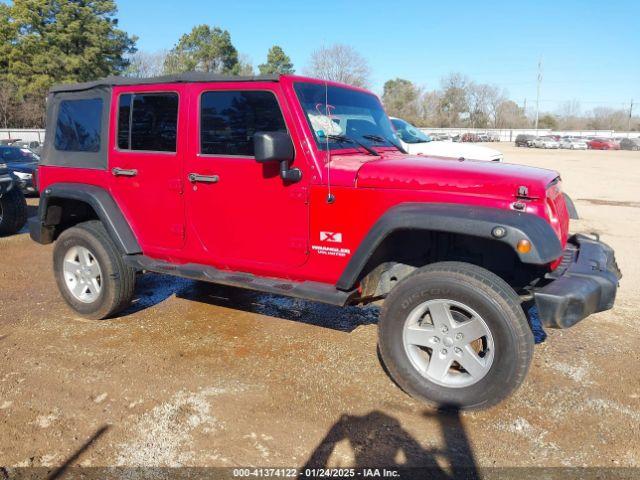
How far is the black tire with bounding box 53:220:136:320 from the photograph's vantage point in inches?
174

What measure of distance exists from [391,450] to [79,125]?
12.4 feet

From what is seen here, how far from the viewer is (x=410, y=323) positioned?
10.7ft

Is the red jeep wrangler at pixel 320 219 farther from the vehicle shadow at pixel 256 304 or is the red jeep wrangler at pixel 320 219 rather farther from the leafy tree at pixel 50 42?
the leafy tree at pixel 50 42

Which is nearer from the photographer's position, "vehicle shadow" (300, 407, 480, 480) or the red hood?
"vehicle shadow" (300, 407, 480, 480)

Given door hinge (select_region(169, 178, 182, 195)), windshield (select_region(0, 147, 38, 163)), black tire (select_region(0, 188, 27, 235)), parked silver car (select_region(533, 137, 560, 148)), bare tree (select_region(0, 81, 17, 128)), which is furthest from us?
parked silver car (select_region(533, 137, 560, 148))

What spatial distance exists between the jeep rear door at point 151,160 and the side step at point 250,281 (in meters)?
0.14

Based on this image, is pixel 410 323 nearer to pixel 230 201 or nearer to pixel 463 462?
pixel 463 462

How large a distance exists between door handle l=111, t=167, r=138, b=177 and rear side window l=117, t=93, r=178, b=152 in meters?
0.18

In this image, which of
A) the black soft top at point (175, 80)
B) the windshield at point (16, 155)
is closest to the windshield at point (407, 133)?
the black soft top at point (175, 80)

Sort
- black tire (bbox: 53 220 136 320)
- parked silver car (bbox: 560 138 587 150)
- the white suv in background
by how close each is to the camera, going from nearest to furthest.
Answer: black tire (bbox: 53 220 136 320) → the white suv in background → parked silver car (bbox: 560 138 587 150)

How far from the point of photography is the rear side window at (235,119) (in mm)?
3627

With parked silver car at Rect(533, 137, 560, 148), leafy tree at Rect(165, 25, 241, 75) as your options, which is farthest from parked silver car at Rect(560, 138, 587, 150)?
leafy tree at Rect(165, 25, 241, 75)

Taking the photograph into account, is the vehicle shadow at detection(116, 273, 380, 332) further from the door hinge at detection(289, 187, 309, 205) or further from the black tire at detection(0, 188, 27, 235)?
the black tire at detection(0, 188, 27, 235)

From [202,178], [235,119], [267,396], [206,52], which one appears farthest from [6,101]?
[267,396]
